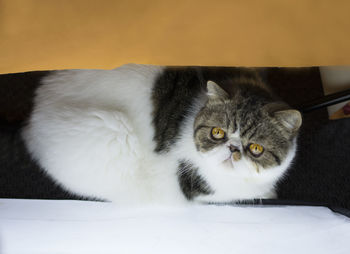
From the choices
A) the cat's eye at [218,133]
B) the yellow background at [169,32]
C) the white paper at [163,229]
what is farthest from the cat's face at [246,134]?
the white paper at [163,229]

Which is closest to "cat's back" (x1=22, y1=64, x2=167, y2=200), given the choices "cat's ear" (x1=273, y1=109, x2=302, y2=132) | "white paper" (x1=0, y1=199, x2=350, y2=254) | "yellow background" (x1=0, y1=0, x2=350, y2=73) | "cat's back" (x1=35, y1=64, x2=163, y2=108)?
"cat's back" (x1=35, y1=64, x2=163, y2=108)

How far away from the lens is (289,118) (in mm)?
944

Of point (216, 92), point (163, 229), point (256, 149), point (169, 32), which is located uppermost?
point (169, 32)

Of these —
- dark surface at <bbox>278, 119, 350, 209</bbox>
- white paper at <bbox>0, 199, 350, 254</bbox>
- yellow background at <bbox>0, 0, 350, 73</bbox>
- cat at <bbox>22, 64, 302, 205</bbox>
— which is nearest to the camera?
yellow background at <bbox>0, 0, 350, 73</bbox>

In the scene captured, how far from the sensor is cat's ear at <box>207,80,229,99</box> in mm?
978

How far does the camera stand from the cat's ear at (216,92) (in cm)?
98

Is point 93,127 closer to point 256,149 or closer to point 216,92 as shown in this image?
Answer: point 216,92

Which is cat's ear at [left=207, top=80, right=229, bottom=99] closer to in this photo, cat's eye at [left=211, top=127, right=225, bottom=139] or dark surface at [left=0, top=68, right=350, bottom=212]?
cat's eye at [left=211, top=127, right=225, bottom=139]

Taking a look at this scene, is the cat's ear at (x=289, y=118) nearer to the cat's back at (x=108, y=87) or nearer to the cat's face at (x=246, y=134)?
the cat's face at (x=246, y=134)

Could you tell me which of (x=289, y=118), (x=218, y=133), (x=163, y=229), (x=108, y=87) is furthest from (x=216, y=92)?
(x=163, y=229)

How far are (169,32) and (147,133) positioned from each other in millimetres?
503

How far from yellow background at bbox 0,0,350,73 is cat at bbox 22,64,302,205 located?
0.29m

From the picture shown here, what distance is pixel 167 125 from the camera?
44.7 inches

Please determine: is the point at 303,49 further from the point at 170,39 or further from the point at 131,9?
the point at 131,9
